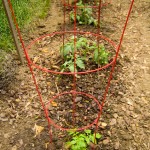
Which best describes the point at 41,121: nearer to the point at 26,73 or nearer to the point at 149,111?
the point at 26,73

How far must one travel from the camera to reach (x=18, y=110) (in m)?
2.21

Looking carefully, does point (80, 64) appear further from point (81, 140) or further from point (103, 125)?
point (81, 140)

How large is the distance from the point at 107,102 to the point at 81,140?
0.61 metres

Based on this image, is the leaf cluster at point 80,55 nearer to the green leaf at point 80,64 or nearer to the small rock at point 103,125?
the green leaf at point 80,64

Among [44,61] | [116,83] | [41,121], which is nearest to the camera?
[41,121]

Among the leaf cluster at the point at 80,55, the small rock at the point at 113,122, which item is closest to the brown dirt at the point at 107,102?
the small rock at the point at 113,122

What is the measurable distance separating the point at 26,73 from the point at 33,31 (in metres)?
0.87

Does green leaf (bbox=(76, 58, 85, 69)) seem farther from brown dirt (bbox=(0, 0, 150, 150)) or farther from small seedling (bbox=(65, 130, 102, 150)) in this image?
small seedling (bbox=(65, 130, 102, 150))

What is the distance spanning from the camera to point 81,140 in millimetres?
1803

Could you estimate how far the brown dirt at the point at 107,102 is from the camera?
1.97 meters

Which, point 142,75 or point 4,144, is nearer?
point 4,144

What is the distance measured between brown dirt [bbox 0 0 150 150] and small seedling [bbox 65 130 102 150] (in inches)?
3.0

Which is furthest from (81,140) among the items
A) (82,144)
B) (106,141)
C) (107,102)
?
(107,102)

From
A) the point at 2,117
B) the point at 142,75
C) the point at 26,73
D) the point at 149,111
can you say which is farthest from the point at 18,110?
the point at 142,75
